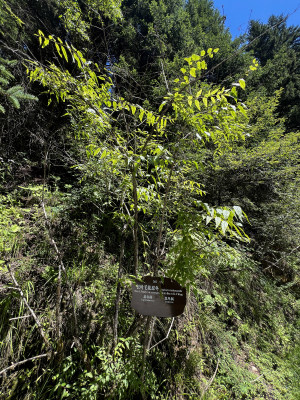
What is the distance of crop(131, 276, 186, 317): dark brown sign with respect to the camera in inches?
49.2

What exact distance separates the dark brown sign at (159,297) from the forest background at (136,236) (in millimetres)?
100

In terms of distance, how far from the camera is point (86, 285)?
223cm

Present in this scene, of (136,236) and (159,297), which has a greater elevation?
(136,236)

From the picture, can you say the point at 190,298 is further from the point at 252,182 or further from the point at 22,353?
the point at 252,182

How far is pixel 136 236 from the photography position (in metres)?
1.37

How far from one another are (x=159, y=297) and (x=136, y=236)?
17.3 inches

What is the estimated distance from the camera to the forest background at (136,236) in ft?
3.78

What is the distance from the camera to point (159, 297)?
1.26m

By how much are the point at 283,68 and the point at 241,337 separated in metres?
9.25

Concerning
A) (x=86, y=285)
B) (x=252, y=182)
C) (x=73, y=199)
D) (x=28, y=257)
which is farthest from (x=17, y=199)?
(x=252, y=182)

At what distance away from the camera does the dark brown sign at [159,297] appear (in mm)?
1249

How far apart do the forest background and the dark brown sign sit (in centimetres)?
10

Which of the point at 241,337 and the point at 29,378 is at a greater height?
A: the point at 29,378

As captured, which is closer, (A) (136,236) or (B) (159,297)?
(B) (159,297)
